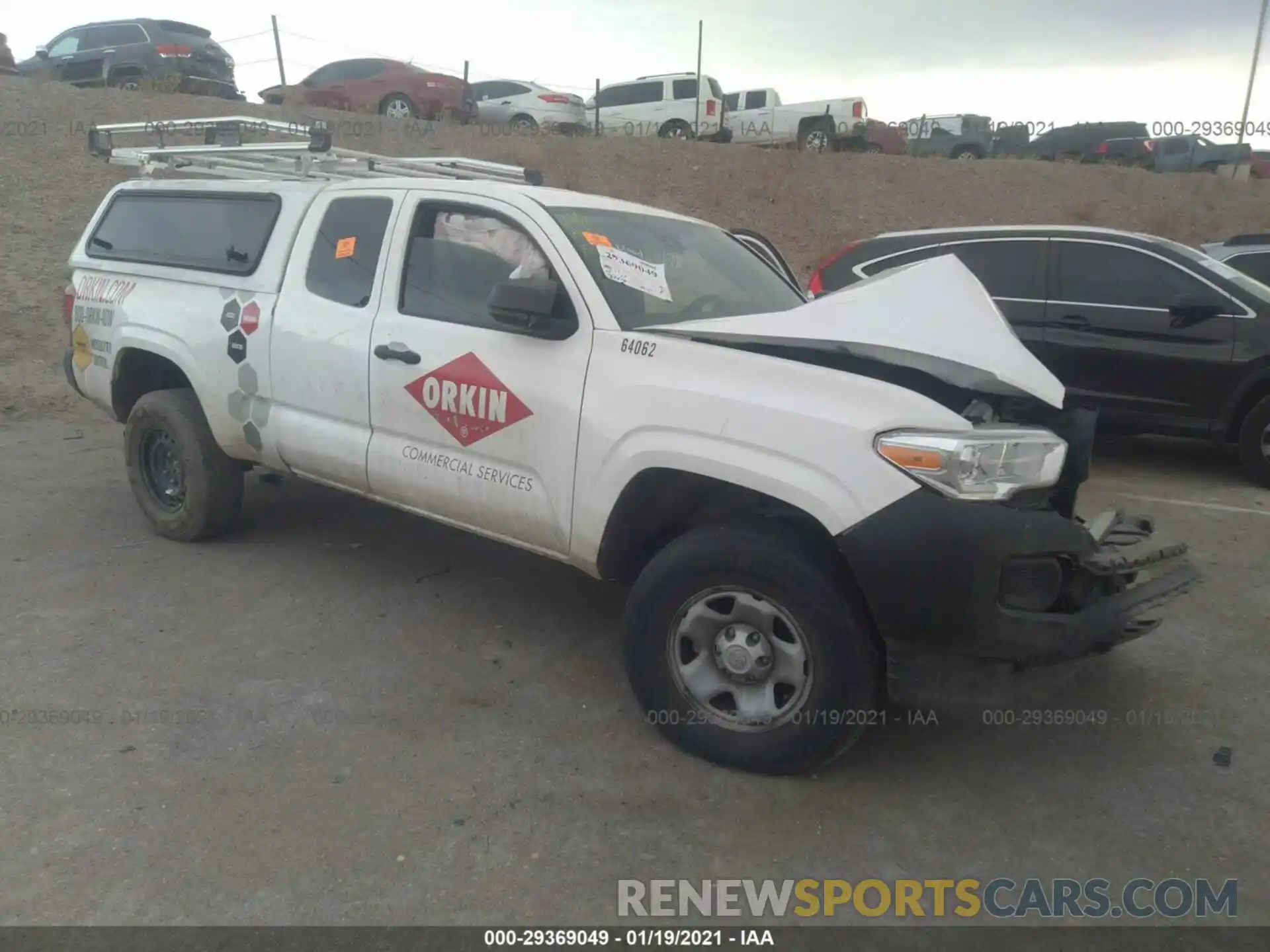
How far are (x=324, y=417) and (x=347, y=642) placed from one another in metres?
1.01

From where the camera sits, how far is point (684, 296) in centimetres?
389

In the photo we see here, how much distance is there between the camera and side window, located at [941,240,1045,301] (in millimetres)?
7234

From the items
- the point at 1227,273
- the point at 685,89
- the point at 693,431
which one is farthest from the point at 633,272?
the point at 685,89

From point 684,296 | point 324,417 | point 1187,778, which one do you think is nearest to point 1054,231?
point 684,296

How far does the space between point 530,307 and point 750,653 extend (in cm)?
142

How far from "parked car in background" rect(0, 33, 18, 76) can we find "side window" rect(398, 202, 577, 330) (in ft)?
58.6

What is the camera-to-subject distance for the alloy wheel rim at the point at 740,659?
3.06 m

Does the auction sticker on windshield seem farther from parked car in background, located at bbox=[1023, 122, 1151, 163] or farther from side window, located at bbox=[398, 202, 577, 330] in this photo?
parked car in background, located at bbox=[1023, 122, 1151, 163]

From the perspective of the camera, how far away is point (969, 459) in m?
2.80

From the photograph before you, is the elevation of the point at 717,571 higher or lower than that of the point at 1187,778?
higher

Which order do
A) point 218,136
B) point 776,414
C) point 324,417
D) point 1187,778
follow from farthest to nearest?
point 218,136, point 324,417, point 1187,778, point 776,414

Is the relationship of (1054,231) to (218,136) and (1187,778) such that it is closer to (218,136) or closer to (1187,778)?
(1187,778)

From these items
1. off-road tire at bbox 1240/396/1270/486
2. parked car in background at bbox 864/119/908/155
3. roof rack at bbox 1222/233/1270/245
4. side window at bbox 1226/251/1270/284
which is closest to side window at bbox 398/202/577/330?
off-road tire at bbox 1240/396/1270/486

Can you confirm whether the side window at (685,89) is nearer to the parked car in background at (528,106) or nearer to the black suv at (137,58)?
the parked car in background at (528,106)
